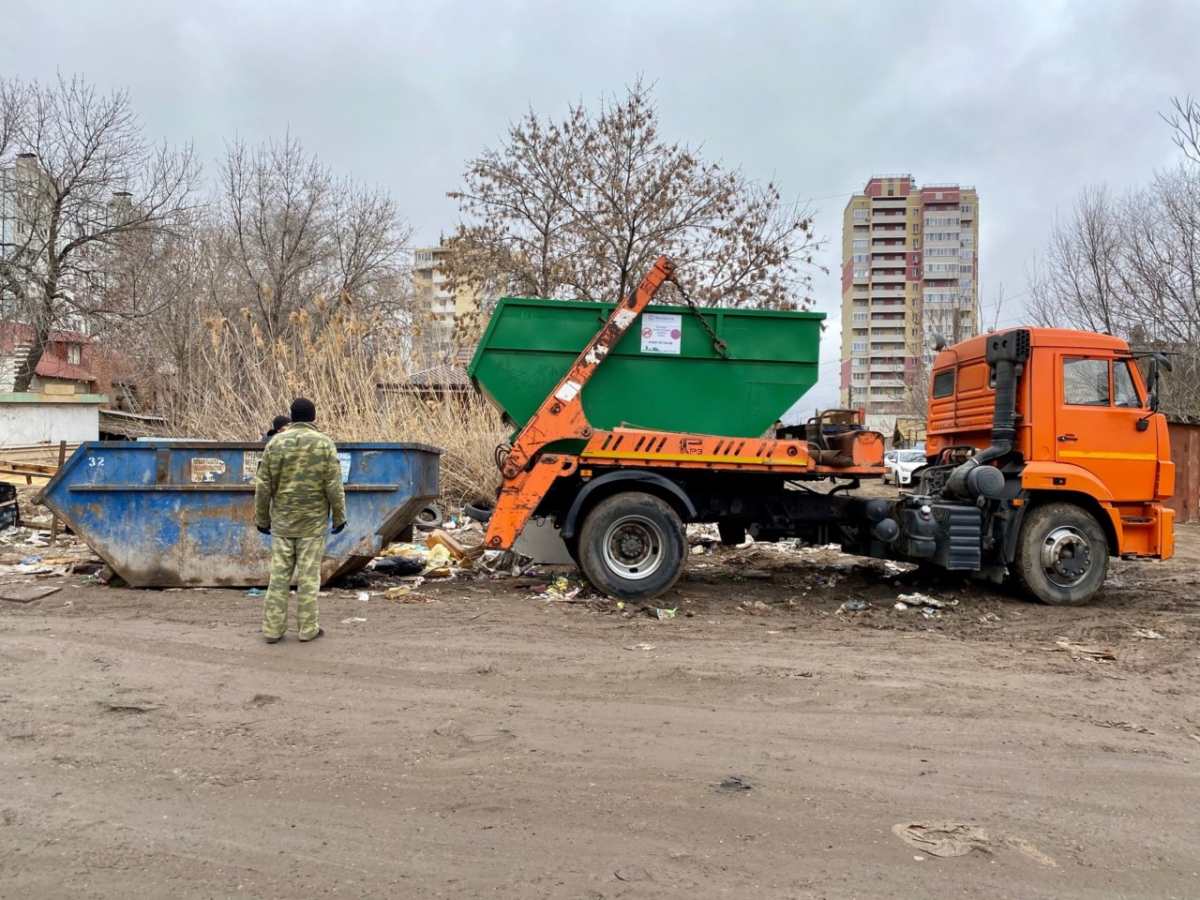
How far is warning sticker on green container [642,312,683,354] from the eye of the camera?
25.4ft

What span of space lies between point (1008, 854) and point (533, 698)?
251 cm

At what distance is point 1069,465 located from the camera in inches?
308

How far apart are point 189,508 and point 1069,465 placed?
809 centimetres

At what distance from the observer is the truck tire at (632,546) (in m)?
7.49

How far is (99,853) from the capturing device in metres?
2.91

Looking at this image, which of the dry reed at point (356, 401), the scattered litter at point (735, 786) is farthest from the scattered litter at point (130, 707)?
the dry reed at point (356, 401)

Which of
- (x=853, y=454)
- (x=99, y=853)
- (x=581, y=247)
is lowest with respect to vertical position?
(x=99, y=853)

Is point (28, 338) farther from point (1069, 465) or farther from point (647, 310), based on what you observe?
point (1069, 465)

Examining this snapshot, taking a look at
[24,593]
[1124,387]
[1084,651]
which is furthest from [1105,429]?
[24,593]

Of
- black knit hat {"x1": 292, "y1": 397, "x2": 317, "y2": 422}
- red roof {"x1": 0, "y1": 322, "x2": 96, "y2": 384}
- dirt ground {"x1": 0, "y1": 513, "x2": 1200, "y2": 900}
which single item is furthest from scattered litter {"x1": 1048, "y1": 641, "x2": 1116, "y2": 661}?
red roof {"x1": 0, "y1": 322, "x2": 96, "y2": 384}

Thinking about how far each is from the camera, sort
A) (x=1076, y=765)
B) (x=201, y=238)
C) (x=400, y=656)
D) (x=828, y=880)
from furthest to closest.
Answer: (x=201, y=238) < (x=400, y=656) < (x=1076, y=765) < (x=828, y=880)

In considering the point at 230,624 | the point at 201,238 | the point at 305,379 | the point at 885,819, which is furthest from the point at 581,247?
the point at 885,819

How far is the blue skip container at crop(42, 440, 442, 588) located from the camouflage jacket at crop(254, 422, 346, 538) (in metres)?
1.54

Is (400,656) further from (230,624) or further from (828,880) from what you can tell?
(828,880)
